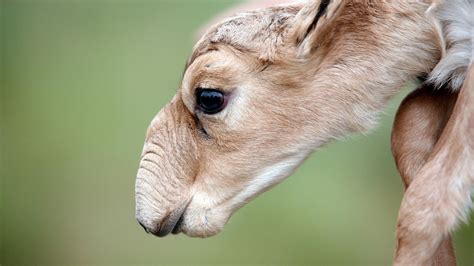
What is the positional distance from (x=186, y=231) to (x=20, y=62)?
4769 mm

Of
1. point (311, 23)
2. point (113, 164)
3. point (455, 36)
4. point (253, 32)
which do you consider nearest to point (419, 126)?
→ point (455, 36)

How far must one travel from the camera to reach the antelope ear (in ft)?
8.32

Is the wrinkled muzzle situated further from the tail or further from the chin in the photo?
the tail

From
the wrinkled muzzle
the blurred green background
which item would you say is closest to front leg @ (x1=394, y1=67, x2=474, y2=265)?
the wrinkled muzzle

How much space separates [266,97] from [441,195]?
0.60 m

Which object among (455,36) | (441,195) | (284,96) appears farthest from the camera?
(284,96)

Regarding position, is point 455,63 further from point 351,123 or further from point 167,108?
point 167,108

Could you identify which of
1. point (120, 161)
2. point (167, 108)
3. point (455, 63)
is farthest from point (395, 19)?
point (120, 161)

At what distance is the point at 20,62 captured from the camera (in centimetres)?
713

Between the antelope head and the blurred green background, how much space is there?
3376 millimetres

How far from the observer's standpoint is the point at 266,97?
8.62 feet

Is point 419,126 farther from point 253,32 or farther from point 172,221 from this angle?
point 172,221

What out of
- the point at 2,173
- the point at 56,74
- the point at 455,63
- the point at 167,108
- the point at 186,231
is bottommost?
the point at 2,173

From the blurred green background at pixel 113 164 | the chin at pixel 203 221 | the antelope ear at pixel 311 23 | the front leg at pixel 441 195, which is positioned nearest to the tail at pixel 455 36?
the front leg at pixel 441 195
